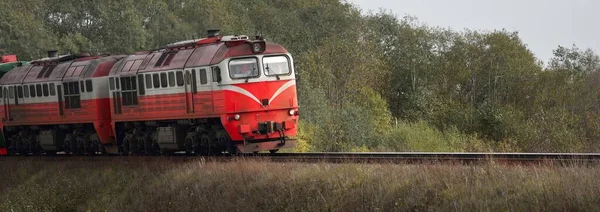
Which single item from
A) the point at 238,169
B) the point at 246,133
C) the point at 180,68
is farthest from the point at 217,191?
the point at 180,68

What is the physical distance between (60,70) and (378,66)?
38.7 meters

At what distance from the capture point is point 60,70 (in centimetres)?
3192

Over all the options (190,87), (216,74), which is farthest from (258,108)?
(190,87)

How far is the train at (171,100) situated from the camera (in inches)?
942

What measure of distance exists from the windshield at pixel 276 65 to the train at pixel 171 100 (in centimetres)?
3

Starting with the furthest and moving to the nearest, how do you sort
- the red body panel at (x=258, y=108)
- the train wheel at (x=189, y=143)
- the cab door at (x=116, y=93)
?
1. the cab door at (x=116, y=93)
2. the train wheel at (x=189, y=143)
3. the red body panel at (x=258, y=108)

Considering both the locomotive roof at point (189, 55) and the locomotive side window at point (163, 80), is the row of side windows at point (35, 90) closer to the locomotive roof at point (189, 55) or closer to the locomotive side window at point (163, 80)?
the locomotive roof at point (189, 55)

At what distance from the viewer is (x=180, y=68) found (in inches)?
989

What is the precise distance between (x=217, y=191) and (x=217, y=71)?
445 centimetres

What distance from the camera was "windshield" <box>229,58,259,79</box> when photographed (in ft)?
78.4

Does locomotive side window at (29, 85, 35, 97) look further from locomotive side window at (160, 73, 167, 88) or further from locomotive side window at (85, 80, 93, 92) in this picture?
locomotive side window at (160, 73, 167, 88)

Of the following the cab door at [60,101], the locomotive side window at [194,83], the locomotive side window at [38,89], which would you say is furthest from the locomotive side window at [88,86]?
the locomotive side window at [194,83]

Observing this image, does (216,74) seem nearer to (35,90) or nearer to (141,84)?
(141,84)

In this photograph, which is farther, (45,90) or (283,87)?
(45,90)
